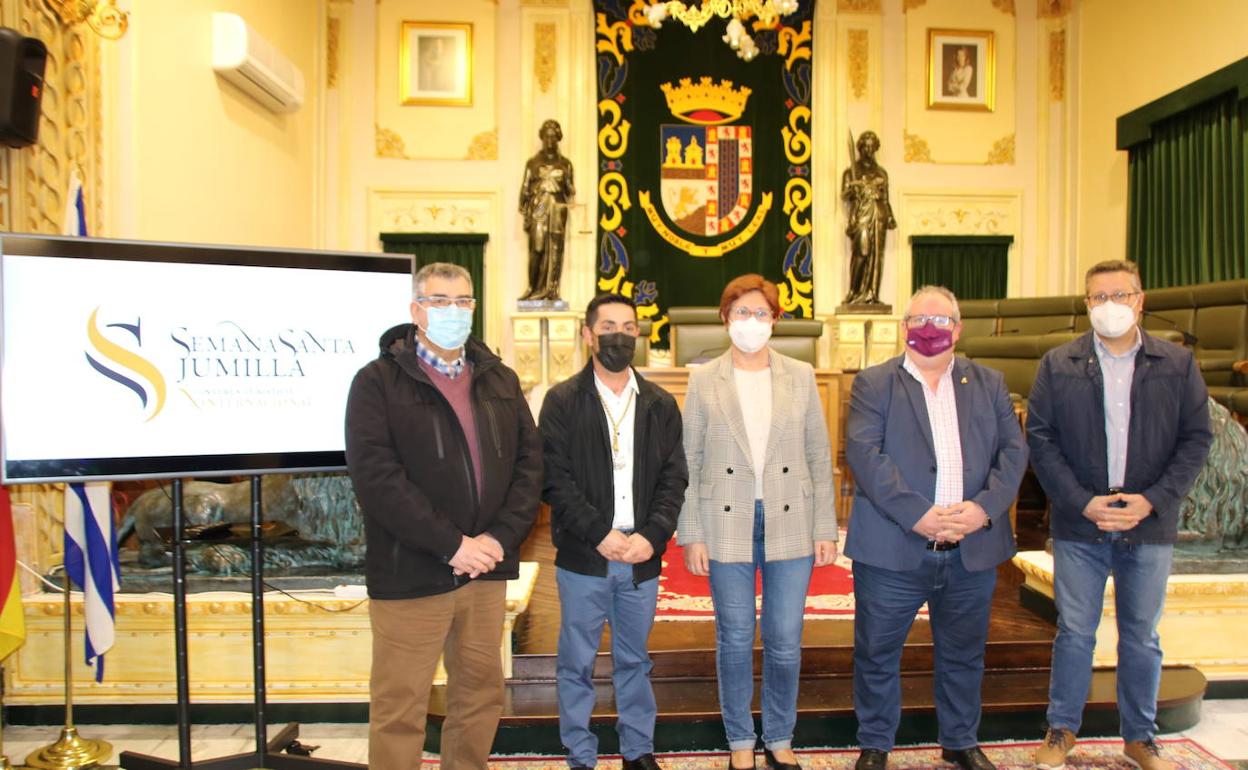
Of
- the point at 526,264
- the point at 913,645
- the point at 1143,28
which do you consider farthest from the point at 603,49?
the point at 913,645

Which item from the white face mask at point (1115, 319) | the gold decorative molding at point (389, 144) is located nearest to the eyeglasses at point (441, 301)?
the white face mask at point (1115, 319)

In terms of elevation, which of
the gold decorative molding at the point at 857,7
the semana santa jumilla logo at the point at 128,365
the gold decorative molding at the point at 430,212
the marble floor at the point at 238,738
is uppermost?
the gold decorative molding at the point at 857,7

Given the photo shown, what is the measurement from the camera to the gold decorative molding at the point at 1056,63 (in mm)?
8562

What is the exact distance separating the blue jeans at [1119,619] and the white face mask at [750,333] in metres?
1.14

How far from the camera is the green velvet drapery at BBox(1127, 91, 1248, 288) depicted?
21.3 feet

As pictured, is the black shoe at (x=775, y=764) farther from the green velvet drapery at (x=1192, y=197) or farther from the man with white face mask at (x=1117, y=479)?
the green velvet drapery at (x=1192, y=197)

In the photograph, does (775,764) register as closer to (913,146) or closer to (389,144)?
(389,144)

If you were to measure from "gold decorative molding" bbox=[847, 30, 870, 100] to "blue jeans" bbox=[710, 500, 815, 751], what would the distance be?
7.01 meters

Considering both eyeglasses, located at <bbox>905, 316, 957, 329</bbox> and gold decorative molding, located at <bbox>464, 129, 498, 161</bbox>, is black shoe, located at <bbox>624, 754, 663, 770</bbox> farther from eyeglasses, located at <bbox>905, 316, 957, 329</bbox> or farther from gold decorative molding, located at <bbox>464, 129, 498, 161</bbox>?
gold decorative molding, located at <bbox>464, 129, 498, 161</bbox>

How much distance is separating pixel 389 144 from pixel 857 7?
468 cm

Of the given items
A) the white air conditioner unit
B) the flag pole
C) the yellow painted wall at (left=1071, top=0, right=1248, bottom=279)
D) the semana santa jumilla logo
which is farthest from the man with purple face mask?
the yellow painted wall at (left=1071, top=0, right=1248, bottom=279)

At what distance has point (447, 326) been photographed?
2.29m

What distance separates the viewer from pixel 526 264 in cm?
833

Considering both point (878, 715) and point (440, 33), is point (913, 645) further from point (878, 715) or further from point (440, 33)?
point (440, 33)
